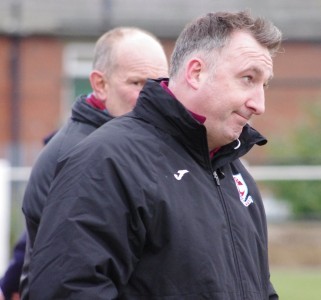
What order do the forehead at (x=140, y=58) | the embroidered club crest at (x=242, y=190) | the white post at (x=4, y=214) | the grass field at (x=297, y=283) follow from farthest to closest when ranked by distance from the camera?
1. the grass field at (x=297, y=283)
2. the white post at (x=4, y=214)
3. the forehead at (x=140, y=58)
4. the embroidered club crest at (x=242, y=190)

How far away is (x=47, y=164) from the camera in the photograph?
161 inches

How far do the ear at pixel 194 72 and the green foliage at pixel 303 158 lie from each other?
9.62 meters

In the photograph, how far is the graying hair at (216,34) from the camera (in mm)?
3201

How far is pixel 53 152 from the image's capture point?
162 inches

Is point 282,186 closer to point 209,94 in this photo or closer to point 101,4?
point 101,4

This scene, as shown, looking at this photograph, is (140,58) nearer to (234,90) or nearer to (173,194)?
(234,90)

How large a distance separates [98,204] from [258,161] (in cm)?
1099

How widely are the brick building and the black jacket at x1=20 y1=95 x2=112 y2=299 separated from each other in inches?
416

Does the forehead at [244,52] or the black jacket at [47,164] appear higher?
the forehead at [244,52]

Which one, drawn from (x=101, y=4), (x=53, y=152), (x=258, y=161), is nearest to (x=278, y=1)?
(x=101, y=4)

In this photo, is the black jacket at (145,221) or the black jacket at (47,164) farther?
the black jacket at (47,164)

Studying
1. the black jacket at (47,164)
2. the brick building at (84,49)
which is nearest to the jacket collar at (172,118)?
the black jacket at (47,164)

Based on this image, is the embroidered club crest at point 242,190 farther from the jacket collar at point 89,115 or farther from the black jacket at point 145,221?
the jacket collar at point 89,115

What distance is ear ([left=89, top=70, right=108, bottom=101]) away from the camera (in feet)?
15.0
